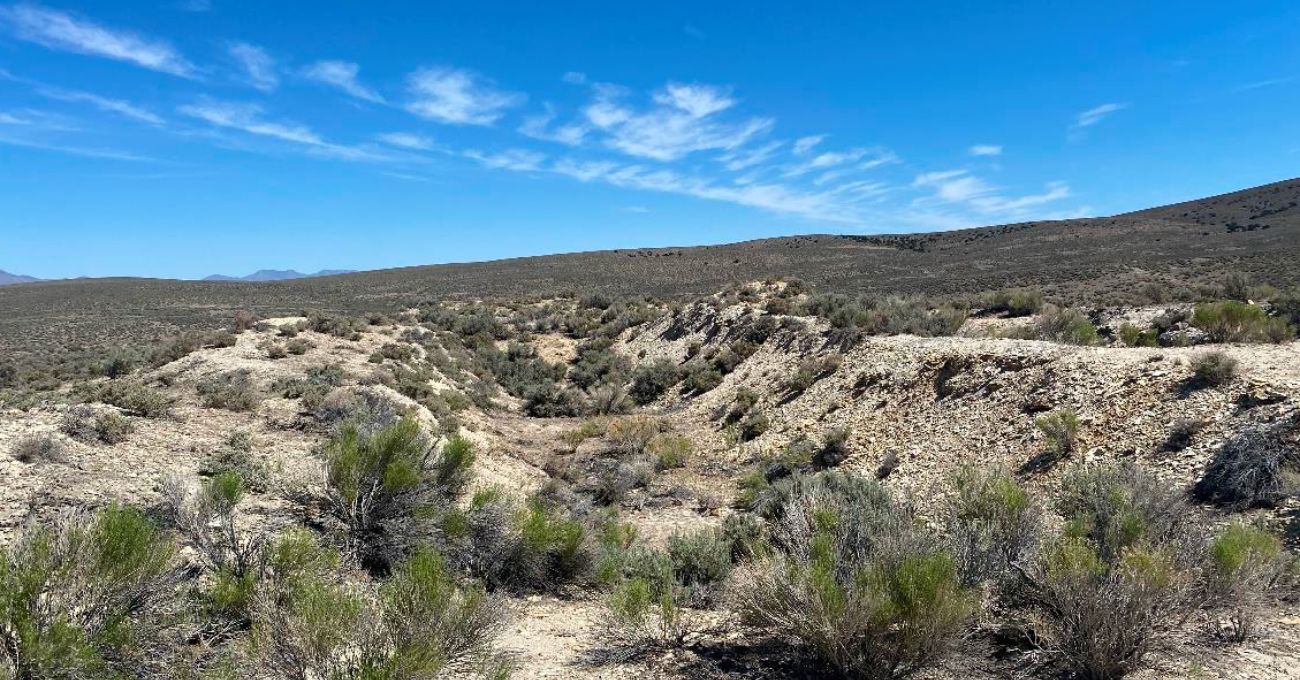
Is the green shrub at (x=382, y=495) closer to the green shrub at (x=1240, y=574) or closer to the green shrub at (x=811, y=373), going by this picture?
the green shrub at (x=1240, y=574)

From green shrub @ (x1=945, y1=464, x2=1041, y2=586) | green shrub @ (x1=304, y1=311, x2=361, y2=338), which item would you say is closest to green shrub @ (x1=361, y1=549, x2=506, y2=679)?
green shrub @ (x1=945, y1=464, x2=1041, y2=586)

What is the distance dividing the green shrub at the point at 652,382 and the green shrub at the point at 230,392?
32.5ft

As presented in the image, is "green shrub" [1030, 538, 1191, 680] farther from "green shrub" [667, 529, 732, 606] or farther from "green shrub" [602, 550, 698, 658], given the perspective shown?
"green shrub" [667, 529, 732, 606]

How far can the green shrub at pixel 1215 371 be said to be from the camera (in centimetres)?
926

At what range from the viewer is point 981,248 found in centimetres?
6525

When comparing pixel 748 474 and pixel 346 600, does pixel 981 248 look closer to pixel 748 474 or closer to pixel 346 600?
pixel 748 474

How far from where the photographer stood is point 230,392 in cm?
1279

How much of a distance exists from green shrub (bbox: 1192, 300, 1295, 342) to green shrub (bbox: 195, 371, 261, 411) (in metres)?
18.3

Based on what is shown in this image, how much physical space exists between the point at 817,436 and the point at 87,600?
11.4m

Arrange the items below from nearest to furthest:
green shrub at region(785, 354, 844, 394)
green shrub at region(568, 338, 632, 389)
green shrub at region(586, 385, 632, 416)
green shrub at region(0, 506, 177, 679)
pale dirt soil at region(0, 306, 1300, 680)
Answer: green shrub at region(0, 506, 177, 679) → pale dirt soil at region(0, 306, 1300, 680) → green shrub at region(785, 354, 844, 394) → green shrub at region(586, 385, 632, 416) → green shrub at region(568, 338, 632, 389)

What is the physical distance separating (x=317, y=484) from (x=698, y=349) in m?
15.8

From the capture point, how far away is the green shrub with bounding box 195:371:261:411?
12.2 metres

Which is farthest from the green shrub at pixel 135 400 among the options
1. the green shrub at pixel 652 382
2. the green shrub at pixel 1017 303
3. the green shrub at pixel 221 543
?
the green shrub at pixel 1017 303

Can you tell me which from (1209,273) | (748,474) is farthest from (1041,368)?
(1209,273)
